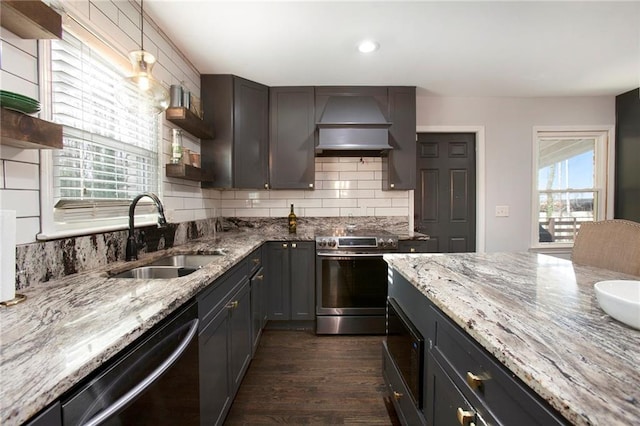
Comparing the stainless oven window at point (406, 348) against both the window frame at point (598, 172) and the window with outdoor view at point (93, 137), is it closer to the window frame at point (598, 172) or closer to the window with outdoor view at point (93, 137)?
the window with outdoor view at point (93, 137)

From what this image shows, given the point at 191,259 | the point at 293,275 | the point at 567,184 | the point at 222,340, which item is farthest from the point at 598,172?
the point at 191,259

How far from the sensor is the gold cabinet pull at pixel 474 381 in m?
0.69

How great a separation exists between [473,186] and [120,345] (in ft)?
11.8

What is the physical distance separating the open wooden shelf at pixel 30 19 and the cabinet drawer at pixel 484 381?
5.66ft

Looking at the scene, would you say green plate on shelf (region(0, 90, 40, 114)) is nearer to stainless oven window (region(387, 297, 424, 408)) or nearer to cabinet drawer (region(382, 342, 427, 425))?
stainless oven window (region(387, 297, 424, 408))

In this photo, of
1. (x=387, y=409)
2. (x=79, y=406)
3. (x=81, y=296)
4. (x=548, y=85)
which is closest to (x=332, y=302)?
(x=387, y=409)

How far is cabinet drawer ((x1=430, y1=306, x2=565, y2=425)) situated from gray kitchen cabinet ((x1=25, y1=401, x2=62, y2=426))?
91 centimetres

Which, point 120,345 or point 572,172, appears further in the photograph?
point 572,172

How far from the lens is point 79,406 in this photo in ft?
1.74

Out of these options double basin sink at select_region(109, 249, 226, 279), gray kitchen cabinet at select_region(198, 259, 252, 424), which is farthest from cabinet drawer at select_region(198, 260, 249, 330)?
double basin sink at select_region(109, 249, 226, 279)

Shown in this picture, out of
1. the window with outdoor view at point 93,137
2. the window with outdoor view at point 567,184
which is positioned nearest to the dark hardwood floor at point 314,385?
the window with outdoor view at point 93,137

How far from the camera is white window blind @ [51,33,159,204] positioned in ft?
3.77

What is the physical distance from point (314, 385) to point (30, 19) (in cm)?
227

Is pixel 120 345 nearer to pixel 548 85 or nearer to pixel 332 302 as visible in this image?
pixel 332 302
